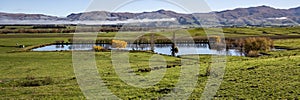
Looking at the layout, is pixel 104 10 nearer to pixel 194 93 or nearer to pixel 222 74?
pixel 194 93

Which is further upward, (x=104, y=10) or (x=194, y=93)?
(x=104, y=10)

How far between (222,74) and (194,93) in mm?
7288

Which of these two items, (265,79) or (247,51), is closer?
(265,79)

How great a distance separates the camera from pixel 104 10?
2003cm

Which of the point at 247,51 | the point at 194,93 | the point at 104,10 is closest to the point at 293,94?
the point at 194,93

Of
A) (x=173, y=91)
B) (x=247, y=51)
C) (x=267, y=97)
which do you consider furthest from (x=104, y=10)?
(x=247, y=51)

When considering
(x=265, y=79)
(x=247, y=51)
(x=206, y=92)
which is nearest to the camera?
(x=206, y=92)

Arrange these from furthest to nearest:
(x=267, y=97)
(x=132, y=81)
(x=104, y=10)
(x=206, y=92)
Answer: (x=132, y=81)
(x=104, y=10)
(x=206, y=92)
(x=267, y=97)

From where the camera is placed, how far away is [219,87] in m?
20.2

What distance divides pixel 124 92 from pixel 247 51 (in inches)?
2508

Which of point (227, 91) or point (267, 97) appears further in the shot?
point (227, 91)

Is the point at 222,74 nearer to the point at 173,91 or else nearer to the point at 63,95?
the point at 173,91

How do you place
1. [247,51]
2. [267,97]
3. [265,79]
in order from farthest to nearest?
[247,51], [265,79], [267,97]

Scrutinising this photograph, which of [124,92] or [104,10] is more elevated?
[104,10]
